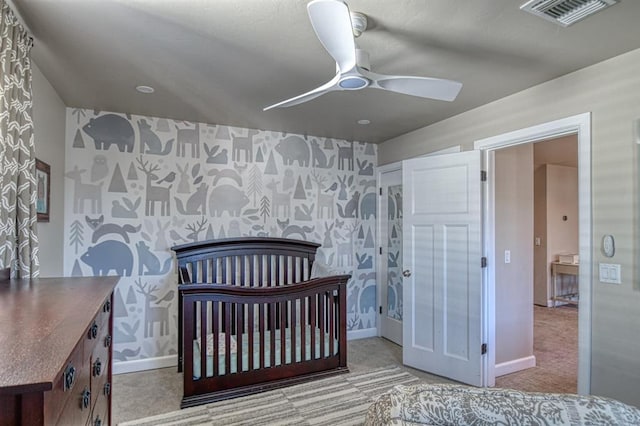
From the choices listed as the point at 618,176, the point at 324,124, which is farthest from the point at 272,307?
the point at 618,176

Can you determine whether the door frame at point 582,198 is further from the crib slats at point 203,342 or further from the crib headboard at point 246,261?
the crib slats at point 203,342

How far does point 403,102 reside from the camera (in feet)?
10.2

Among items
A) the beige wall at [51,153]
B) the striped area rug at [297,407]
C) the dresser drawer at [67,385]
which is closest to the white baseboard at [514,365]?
the striped area rug at [297,407]

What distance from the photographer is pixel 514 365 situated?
3.51m

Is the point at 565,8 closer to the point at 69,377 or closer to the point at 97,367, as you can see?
the point at 69,377

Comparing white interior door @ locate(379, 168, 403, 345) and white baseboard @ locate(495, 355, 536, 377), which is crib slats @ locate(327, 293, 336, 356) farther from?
white baseboard @ locate(495, 355, 536, 377)

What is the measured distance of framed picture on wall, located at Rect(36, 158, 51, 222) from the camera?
8.39 feet

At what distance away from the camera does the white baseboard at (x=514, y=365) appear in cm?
341

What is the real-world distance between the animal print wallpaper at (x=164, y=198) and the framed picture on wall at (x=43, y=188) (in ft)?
1.93

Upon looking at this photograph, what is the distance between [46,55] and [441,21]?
2377 millimetres

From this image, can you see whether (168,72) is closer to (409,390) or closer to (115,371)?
(409,390)

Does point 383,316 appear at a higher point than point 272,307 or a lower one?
lower

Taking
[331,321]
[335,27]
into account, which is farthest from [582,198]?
[331,321]

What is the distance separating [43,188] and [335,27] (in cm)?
249
